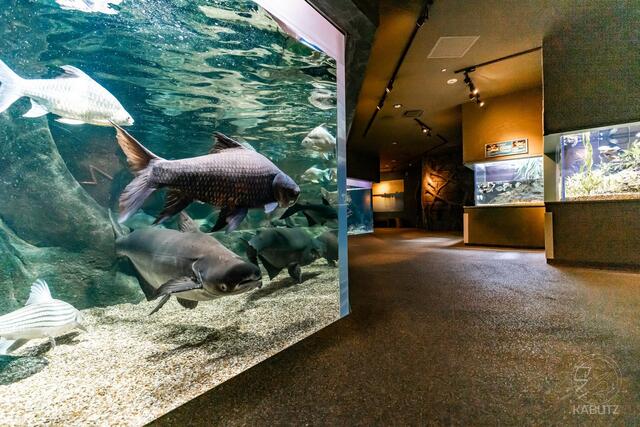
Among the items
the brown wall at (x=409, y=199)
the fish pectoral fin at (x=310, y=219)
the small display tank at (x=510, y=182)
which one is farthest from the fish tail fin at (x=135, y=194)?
the brown wall at (x=409, y=199)

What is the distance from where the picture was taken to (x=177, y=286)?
1114mm

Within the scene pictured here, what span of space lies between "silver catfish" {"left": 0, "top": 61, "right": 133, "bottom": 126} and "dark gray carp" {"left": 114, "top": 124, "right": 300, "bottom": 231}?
7 centimetres

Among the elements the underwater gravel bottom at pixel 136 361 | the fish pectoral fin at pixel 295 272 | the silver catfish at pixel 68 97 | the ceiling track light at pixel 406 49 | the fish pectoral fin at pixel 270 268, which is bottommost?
the underwater gravel bottom at pixel 136 361

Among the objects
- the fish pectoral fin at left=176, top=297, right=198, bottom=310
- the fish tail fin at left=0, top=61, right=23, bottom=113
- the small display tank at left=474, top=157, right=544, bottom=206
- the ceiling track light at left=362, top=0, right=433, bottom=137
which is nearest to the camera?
the fish tail fin at left=0, top=61, right=23, bottom=113

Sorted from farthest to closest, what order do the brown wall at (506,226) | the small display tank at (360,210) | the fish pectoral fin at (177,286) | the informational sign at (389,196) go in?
the informational sign at (389,196)
the small display tank at (360,210)
the brown wall at (506,226)
the fish pectoral fin at (177,286)

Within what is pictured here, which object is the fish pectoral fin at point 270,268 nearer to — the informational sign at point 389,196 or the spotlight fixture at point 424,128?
the spotlight fixture at point 424,128

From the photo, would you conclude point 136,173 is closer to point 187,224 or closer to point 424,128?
point 187,224

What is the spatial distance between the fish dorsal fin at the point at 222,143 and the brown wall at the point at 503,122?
7.25 meters

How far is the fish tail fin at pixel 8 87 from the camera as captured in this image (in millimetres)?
877

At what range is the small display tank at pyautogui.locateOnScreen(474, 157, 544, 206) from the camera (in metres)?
6.44

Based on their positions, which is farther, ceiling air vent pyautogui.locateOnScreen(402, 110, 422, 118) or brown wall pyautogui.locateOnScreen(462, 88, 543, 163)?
ceiling air vent pyautogui.locateOnScreen(402, 110, 422, 118)

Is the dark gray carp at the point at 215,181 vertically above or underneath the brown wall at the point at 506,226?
above

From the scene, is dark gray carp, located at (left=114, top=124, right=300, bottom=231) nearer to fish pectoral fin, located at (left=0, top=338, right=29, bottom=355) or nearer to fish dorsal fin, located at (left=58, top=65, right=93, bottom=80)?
fish dorsal fin, located at (left=58, top=65, right=93, bottom=80)

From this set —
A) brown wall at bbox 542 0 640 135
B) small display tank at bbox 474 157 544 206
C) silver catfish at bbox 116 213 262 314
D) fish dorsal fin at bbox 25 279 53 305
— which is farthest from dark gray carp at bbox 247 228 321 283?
small display tank at bbox 474 157 544 206
